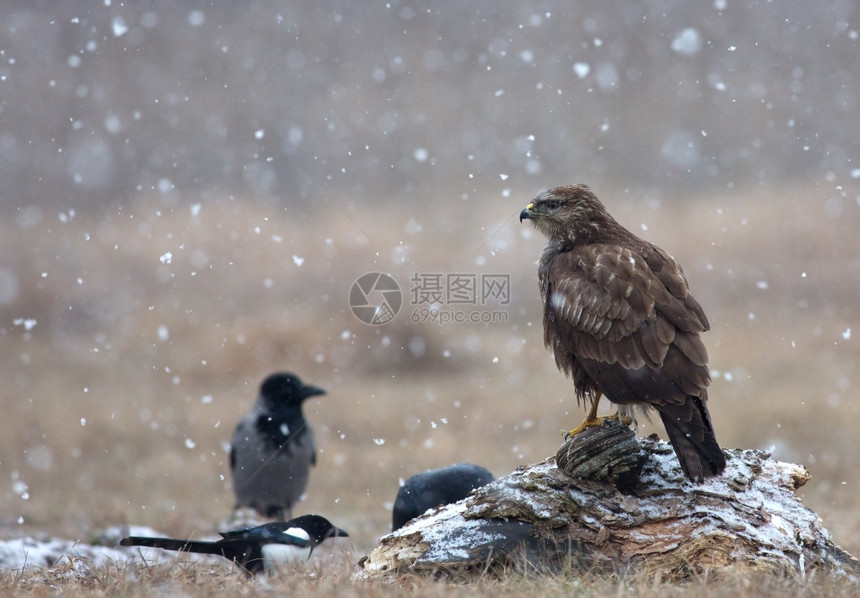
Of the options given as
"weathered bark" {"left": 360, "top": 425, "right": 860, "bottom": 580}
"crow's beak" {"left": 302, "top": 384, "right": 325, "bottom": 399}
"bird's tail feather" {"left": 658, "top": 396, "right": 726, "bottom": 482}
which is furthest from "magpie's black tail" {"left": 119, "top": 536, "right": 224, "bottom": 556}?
"crow's beak" {"left": 302, "top": 384, "right": 325, "bottom": 399}

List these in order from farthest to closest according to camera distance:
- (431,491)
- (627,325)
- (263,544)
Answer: (431,491) → (263,544) → (627,325)

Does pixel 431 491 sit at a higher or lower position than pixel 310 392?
lower

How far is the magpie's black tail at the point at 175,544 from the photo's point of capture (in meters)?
4.15

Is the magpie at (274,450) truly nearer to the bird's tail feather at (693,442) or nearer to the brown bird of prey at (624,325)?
the brown bird of prey at (624,325)

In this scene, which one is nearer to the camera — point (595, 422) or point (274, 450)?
point (595, 422)

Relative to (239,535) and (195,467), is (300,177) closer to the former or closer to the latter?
(195,467)

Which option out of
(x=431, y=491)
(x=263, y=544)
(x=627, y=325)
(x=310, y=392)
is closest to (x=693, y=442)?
(x=627, y=325)

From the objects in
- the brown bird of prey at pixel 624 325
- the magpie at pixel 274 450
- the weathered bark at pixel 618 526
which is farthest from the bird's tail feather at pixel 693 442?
the magpie at pixel 274 450

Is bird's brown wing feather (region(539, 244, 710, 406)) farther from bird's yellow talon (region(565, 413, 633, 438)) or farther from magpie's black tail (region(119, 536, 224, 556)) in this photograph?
magpie's black tail (region(119, 536, 224, 556))

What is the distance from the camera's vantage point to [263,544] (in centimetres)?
476

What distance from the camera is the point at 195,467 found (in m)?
9.66

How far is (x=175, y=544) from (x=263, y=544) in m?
0.54

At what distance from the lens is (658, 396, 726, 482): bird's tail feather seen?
391cm

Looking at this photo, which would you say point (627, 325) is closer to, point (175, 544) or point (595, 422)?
point (595, 422)
